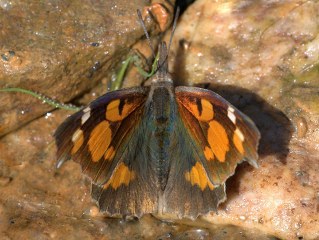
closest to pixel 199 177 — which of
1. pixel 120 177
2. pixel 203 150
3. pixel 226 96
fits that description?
pixel 203 150

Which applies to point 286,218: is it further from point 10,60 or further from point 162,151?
point 10,60

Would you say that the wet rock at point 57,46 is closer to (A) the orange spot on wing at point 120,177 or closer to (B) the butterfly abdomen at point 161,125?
(B) the butterfly abdomen at point 161,125

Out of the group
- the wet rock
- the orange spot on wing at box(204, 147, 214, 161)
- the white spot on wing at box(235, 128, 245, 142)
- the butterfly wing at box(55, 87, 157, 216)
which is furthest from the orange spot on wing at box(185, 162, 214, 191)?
the wet rock

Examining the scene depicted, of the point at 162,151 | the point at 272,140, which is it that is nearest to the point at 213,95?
the point at 162,151

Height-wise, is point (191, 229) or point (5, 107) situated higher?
point (5, 107)

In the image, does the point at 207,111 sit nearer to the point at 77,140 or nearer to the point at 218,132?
the point at 218,132

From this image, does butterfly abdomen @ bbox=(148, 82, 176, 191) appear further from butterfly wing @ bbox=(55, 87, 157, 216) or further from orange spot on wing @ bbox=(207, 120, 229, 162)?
orange spot on wing @ bbox=(207, 120, 229, 162)

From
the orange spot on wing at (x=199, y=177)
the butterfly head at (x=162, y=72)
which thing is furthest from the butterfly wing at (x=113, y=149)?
the orange spot on wing at (x=199, y=177)
